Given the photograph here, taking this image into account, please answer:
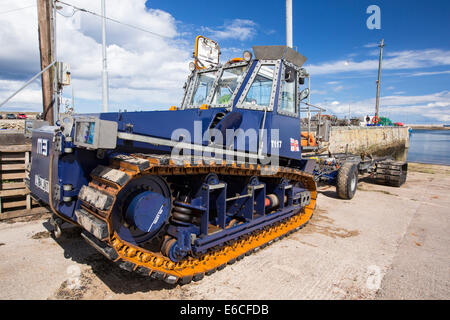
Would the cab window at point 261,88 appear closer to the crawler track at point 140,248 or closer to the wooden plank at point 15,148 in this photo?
the crawler track at point 140,248

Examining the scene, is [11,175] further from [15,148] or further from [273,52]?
[273,52]

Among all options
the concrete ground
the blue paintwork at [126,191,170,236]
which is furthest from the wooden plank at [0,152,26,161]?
the blue paintwork at [126,191,170,236]

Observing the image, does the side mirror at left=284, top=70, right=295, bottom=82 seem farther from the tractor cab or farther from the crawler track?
the crawler track

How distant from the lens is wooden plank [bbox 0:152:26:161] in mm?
6115

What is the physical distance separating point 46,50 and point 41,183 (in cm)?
499

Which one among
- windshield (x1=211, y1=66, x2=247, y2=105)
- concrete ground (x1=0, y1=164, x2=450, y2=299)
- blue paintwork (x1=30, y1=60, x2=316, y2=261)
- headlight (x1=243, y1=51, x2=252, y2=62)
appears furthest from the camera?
windshield (x1=211, y1=66, x2=247, y2=105)

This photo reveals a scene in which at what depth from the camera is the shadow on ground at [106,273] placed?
3.62m

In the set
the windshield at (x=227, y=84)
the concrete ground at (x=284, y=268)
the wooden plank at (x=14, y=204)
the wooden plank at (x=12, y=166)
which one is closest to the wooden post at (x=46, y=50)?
Result: the wooden plank at (x=12, y=166)

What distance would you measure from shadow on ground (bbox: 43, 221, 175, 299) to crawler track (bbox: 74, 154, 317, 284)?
1.09ft

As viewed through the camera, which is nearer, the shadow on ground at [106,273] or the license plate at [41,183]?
A: the shadow on ground at [106,273]

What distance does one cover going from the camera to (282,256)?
4781 millimetres

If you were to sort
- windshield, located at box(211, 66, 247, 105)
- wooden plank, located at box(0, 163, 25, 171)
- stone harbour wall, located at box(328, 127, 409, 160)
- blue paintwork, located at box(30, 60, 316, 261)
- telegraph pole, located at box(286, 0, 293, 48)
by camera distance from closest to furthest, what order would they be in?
blue paintwork, located at box(30, 60, 316, 261)
windshield, located at box(211, 66, 247, 105)
wooden plank, located at box(0, 163, 25, 171)
telegraph pole, located at box(286, 0, 293, 48)
stone harbour wall, located at box(328, 127, 409, 160)

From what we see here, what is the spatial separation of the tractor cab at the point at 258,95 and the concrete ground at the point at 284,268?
6.04 feet
